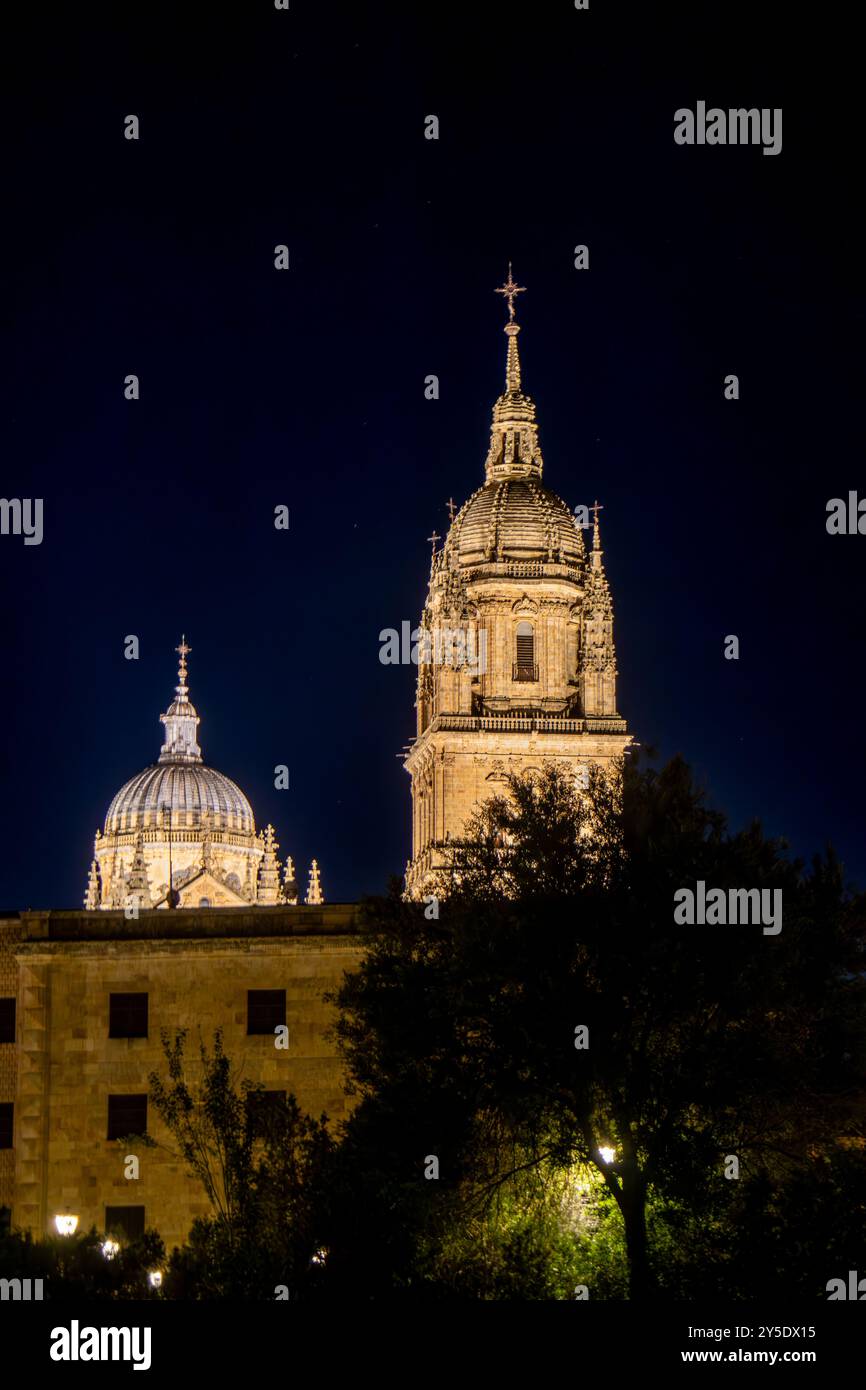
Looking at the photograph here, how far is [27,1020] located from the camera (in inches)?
2359

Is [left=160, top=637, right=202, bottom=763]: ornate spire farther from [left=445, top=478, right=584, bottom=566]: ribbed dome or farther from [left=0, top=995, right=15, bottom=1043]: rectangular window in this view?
[left=0, top=995, right=15, bottom=1043]: rectangular window

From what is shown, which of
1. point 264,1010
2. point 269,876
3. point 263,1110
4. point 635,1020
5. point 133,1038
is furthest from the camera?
point 269,876

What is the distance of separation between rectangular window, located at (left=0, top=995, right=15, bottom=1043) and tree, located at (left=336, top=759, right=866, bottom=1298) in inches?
474

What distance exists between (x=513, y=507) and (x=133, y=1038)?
2072 inches

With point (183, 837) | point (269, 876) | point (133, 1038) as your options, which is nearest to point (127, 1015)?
point (133, 1038)

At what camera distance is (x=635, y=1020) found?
163ft

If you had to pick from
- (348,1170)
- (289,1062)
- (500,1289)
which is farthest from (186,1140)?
(500,1289)

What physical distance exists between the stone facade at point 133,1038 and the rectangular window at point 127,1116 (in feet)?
0.67

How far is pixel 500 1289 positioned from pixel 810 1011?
901cm

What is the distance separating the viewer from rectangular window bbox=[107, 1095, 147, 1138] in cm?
5931

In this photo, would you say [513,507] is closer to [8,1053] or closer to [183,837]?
[183,837]
